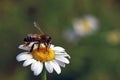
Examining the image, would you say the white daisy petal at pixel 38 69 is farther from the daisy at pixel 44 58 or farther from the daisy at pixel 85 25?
the daisy at pixel 85 25

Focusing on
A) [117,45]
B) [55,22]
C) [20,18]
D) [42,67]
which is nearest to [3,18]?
[20,18]

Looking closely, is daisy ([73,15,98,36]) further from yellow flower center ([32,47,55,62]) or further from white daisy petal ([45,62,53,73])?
white daisy petal ([45,62,53,73])

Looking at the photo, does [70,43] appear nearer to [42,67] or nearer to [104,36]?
[104,36]

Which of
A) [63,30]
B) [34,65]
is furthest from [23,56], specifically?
[63,30]

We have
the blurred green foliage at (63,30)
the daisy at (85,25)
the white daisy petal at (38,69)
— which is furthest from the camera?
the daisy at (85,25)

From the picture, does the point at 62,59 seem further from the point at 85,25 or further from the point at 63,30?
the point at 85,25

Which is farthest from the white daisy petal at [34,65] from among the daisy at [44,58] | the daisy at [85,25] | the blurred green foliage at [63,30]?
the daisy at [85,25]
